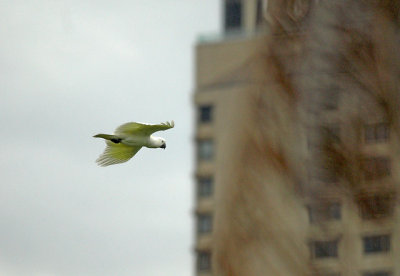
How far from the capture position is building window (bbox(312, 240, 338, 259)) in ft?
63.9

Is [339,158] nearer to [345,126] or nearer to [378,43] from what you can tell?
[345,126]

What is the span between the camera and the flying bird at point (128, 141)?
1681 centimetres

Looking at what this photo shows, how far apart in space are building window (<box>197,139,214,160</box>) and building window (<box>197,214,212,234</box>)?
301 cm

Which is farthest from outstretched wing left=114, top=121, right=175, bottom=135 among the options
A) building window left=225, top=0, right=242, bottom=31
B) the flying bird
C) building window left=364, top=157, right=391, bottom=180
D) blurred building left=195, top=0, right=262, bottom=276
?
building window left=225, top=0, right=242, bottom=31

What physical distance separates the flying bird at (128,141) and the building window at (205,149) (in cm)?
3939

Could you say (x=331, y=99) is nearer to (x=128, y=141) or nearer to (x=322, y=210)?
(x=322, y=210)

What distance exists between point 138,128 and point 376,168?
5601mm

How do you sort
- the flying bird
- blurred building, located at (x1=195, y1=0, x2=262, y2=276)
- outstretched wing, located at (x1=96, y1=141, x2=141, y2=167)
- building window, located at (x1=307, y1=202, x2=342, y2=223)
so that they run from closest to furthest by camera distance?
the flying bird < outstretched wing, located at (x1=96, y1=141, x2=141, y2=167) < building window, located at (x1=307, y1=202, x2=342, y2=223) < blurred building, located at (x1=195, y1=0, x2=262, y2=276)

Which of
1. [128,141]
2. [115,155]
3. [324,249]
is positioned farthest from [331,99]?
[128,141]

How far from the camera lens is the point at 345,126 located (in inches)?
849

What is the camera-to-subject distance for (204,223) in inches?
2212

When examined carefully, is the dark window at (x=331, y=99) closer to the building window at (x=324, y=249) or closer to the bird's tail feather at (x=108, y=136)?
the building window at (x=324, y=249)

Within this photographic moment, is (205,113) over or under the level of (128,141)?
over

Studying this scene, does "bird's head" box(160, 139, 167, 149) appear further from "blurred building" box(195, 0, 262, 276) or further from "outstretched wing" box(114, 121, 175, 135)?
"blurred building" box(195, 0, 262, 276)
